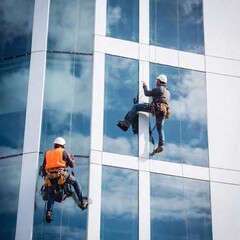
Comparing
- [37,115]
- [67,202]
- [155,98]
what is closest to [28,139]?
[37,115]

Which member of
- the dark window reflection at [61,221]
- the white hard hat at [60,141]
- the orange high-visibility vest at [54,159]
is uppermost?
the white hard hat at [60,141]

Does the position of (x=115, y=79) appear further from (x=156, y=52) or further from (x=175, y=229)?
(x=175, y=229)

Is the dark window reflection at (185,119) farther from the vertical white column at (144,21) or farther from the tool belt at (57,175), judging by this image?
the tool belt at (57,175)

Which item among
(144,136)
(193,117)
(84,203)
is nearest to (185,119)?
(193,117)

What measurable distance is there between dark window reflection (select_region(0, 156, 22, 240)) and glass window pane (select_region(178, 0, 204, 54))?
6961 millimetres

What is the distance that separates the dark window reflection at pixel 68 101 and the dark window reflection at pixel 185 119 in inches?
87.1

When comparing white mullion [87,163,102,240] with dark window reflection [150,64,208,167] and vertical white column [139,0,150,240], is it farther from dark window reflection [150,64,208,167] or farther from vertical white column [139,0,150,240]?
dark window reflection [150,64,208,167]

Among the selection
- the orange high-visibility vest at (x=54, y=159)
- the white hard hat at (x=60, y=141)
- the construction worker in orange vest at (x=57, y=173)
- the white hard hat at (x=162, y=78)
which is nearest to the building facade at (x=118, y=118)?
the construction worker in orange vest at (x=57, y=173)

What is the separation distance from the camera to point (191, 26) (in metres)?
25.6

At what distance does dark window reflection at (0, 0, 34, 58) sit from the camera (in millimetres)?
23922

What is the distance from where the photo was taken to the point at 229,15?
26297 mm

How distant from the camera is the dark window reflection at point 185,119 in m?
23.7

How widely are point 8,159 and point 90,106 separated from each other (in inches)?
116

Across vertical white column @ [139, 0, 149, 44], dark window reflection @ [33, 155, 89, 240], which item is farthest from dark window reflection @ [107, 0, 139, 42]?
dark window reflection @ [33, 155, 89, 240]
